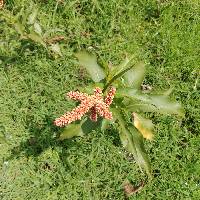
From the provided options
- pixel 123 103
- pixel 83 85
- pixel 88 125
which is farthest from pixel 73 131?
pixel 83 85

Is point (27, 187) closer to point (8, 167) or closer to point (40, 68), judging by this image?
point (8, 167)

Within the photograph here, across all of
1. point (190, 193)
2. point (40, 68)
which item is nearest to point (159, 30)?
point (40, 68)

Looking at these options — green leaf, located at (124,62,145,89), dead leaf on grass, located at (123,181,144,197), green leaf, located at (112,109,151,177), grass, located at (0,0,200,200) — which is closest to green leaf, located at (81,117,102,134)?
green leaf, located at (112,109,151,177)

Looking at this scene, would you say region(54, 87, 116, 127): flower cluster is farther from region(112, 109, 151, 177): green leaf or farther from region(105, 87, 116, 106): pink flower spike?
region(112, 109, 151, 177): green leaf

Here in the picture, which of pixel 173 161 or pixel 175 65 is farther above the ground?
pixel 175 65

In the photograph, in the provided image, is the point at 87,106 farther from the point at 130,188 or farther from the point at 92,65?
the point at 130,188

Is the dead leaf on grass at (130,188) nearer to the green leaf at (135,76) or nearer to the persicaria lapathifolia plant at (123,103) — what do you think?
the persicaria lapathifolia plant at (123,103)
